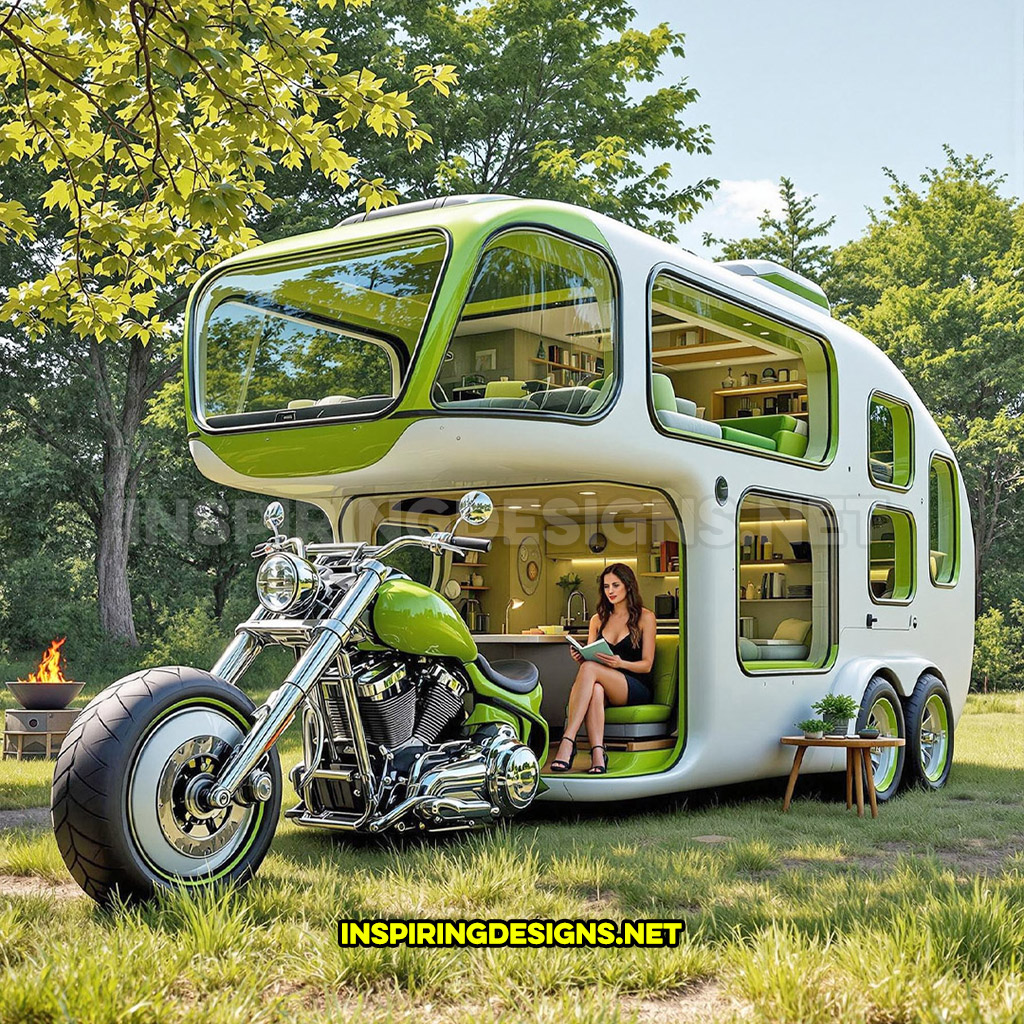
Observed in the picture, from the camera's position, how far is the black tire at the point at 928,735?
9.82m

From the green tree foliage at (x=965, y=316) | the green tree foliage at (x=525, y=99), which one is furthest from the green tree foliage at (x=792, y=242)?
the green tree foliage at (x=525, y=99)

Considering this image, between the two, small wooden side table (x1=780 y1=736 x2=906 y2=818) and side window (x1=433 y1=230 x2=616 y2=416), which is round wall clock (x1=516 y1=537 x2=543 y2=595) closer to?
side window (x1=433 y1=230 x2=616 y2=416)

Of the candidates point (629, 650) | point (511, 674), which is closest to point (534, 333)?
point (629, 650)

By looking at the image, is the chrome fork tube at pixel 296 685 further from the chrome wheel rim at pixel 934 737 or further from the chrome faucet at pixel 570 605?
the chrome wheel rim at pixel 934 737

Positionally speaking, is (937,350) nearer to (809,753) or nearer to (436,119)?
(436,119)

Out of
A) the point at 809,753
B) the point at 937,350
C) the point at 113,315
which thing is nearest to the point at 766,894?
the point at 809,753

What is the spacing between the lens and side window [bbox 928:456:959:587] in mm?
11500

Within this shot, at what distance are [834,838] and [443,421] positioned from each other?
3208mm

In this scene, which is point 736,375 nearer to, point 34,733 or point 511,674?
point 511,674

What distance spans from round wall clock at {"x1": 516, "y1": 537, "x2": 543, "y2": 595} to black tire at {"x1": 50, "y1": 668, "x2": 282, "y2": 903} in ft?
20.1

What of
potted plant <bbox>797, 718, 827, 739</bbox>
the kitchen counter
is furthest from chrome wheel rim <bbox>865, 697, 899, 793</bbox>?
the kitchen counter

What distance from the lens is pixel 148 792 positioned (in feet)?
15.6

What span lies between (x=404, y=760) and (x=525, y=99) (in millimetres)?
14161

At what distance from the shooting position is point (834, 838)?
7367 millimetres
